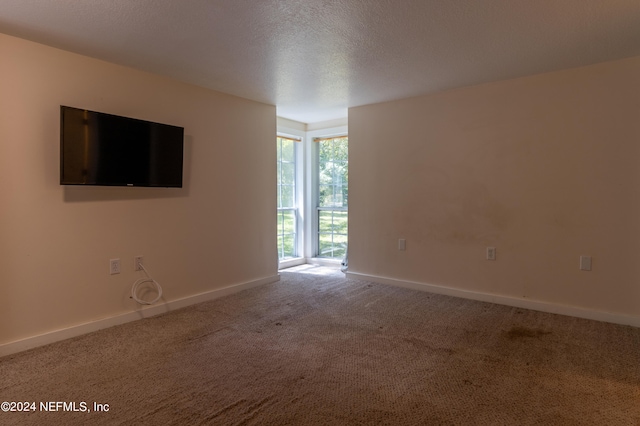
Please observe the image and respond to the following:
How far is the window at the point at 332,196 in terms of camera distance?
5461 millimetres

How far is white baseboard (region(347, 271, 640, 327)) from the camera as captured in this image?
297 cm

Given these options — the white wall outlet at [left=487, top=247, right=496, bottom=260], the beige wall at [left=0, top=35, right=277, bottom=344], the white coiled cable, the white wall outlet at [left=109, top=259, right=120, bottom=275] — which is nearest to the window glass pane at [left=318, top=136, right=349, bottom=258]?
the beige wall at [left=0, top=35, right=277, bottom=344]

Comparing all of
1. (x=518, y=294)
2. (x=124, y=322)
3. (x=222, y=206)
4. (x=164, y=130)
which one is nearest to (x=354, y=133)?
(x=222, y=206)

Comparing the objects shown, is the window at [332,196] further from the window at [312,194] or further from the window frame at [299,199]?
the window frame at [299,199]

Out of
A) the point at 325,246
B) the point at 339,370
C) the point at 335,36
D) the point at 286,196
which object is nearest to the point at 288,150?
the point at 286,196

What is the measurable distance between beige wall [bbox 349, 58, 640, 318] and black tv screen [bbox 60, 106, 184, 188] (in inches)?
89.1

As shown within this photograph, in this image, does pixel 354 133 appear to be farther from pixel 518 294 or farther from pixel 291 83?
pixel 518 294

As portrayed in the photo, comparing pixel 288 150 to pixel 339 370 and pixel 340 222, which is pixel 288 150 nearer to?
pixel 340 222

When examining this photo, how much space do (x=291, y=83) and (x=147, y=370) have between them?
2.70m

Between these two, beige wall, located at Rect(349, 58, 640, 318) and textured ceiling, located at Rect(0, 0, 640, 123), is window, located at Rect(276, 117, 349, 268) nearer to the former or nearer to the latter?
beige wall, located at Rect(349, 58, 640, 318)

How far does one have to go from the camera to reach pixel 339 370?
2.20 meters

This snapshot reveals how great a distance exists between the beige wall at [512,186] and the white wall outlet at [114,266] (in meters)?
2.74

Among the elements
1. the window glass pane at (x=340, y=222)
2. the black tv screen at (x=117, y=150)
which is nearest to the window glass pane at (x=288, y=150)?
the window glass pane at (x=340, y=222)

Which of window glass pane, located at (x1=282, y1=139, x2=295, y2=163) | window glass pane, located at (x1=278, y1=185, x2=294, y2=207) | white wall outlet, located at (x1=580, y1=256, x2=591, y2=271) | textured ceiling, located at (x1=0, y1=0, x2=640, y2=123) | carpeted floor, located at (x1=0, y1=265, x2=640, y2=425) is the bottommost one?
carpeted floor, located at (x1=0, y1=265, x2=640, y2=425)
